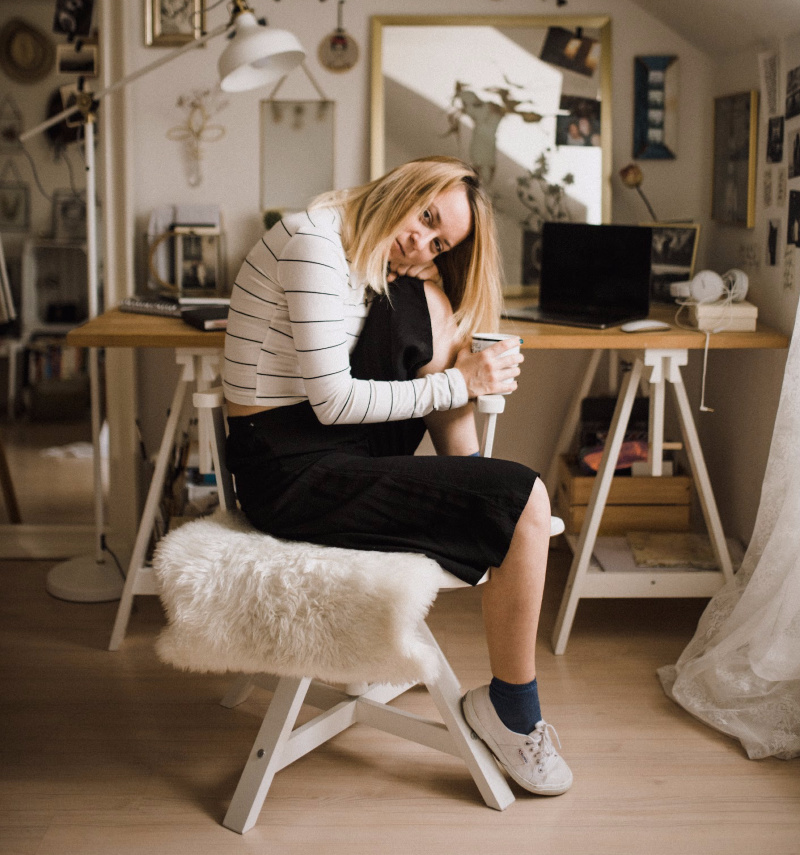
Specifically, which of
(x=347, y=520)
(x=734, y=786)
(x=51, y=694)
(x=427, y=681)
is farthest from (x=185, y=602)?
(x=734, y=786)

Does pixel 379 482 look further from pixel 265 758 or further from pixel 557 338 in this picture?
pixel 557 338

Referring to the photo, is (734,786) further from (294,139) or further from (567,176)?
(294,139)

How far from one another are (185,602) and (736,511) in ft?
5.30

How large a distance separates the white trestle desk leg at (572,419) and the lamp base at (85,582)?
1.24 m

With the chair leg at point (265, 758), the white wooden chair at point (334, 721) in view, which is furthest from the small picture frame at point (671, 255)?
the chair leg at point (265, 758)

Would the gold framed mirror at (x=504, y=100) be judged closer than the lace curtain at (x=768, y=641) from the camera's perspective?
No

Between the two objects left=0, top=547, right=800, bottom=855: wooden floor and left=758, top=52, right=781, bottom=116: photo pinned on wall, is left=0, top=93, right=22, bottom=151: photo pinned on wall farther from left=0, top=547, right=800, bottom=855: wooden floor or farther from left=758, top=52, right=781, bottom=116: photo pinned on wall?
left=758, top=52, right=781, bottom=116: photo pinned on wall

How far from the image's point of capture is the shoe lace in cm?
164

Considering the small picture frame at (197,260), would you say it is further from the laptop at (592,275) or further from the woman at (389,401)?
the woman at (389,401)

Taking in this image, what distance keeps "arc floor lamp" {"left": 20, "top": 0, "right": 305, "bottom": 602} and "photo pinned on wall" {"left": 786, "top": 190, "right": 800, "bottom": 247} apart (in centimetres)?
115

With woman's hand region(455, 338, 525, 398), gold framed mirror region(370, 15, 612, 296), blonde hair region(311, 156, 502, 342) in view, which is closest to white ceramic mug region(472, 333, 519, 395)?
woman's hand region(455, 338, 525, 398)

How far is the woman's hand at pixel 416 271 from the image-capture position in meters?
1.75

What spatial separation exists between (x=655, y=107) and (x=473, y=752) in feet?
5.98

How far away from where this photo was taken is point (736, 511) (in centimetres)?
254
